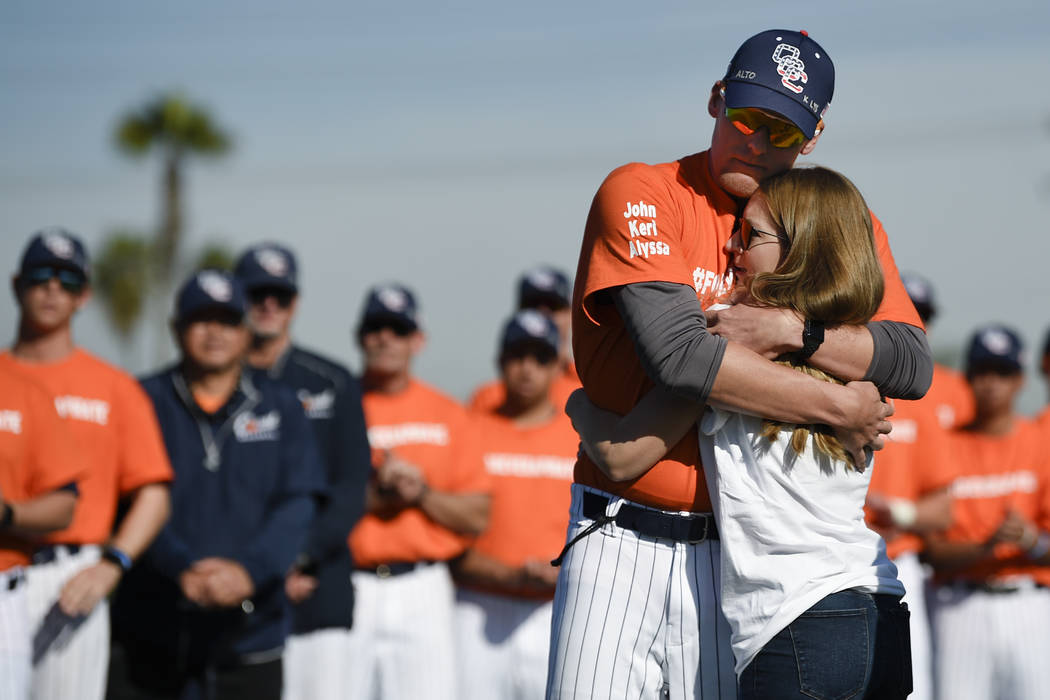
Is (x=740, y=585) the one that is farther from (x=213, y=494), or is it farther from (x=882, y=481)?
(x=882, y=481)

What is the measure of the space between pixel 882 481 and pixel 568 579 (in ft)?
14.5

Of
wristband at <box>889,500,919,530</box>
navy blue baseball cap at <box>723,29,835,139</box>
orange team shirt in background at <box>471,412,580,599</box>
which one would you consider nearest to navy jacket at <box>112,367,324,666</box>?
orange team shirt in background at <box>471,412,580,599</box>

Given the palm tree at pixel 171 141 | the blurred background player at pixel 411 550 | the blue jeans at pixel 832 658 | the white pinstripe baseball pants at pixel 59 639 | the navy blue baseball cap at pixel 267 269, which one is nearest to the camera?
the blue jeans at pixel 832 658

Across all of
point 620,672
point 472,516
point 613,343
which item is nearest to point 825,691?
point 620,672

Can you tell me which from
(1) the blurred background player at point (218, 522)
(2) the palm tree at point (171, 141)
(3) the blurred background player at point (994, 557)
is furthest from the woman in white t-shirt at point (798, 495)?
(2) the palm tree at point (171, 141)

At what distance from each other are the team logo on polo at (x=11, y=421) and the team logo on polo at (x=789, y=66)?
11.8 ft

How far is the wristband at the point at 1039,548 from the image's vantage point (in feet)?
22.9

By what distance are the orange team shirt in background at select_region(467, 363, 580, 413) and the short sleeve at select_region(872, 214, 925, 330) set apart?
13.9ft

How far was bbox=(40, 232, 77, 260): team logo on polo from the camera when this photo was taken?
5.64 meters

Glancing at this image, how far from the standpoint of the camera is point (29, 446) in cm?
511

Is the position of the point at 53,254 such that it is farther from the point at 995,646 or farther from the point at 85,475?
the point at 995,646

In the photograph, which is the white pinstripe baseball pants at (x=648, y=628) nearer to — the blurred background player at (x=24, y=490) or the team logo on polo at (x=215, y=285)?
the blurred background player at (x=24, y=490)

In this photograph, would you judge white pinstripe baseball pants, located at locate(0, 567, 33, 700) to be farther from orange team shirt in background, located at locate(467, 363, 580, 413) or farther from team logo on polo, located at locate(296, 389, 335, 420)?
orange team shirt in background, located at locate(467, 363, 580, 413)

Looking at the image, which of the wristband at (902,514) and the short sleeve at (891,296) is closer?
the short sleeve at (891,296)
